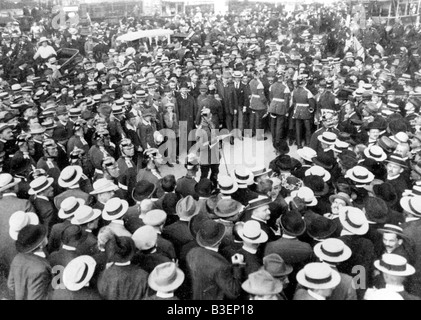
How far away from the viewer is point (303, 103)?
892 cm

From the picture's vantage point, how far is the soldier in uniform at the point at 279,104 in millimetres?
9273

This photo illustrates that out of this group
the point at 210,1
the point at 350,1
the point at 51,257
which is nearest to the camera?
the point at 51,257

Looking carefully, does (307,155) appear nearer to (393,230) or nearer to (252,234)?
(393,230)

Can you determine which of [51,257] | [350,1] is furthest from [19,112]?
[350,1]

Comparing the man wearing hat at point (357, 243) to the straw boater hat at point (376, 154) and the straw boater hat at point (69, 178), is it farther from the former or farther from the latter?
the straw boater hat at point (69, 178)

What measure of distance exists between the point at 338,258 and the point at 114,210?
2471 mm

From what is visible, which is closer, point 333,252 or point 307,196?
point 333,252

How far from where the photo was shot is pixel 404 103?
27.0 feet

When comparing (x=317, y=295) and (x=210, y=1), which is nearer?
(x=317, y=295)

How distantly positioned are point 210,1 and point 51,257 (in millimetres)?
35421

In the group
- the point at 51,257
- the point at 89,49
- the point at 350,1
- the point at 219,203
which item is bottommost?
the point at 51,257

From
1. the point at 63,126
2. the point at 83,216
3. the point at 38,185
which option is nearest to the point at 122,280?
the point at 83,216
